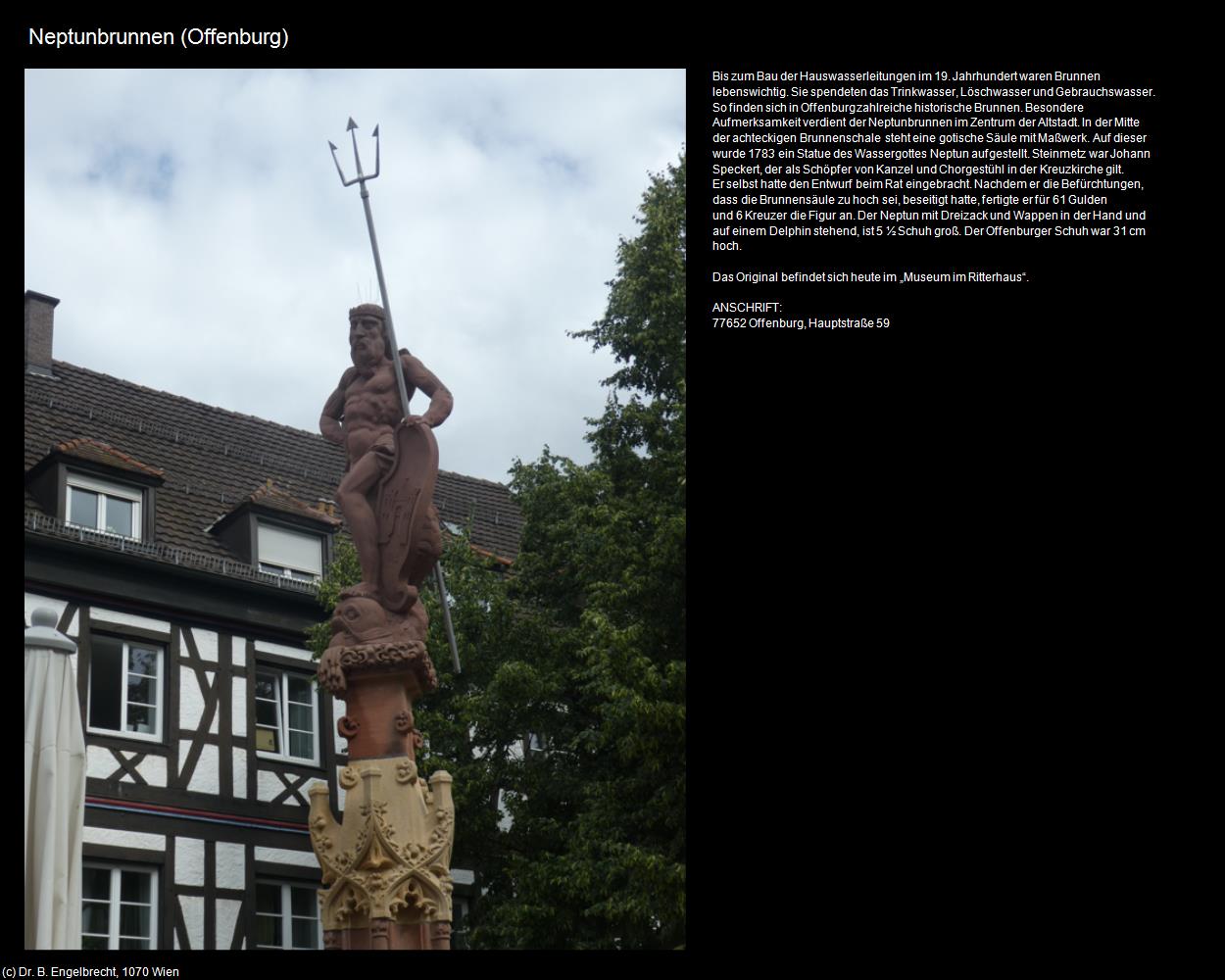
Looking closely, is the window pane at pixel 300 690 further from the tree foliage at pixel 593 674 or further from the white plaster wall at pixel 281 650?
the tree foliage at pixel 593 674

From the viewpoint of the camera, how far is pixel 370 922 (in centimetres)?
906

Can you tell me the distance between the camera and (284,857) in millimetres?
20703

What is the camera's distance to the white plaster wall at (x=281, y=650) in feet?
71.4

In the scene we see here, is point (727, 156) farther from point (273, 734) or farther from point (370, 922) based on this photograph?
point (273, 734)

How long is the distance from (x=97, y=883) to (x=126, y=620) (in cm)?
315

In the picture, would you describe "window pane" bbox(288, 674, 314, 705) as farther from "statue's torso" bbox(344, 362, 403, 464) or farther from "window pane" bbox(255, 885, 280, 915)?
"statue's torso" bbox(344, 362, 403, 464)

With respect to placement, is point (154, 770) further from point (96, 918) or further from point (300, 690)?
point (300, 690)

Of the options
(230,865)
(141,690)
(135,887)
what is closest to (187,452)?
(141,690)

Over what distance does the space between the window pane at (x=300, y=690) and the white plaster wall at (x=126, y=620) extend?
1849 millimetres

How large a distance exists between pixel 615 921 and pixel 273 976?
365 inches

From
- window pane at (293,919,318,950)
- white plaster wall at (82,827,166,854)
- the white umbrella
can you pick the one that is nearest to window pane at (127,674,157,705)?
white plaster wall at (82,827,166,854)

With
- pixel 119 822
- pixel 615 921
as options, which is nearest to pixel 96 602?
pixel 119 822

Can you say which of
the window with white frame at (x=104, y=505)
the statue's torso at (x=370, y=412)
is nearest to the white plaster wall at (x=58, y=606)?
the window with white frame at (x=104, y=505)

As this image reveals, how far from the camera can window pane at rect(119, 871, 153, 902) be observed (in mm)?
19141
